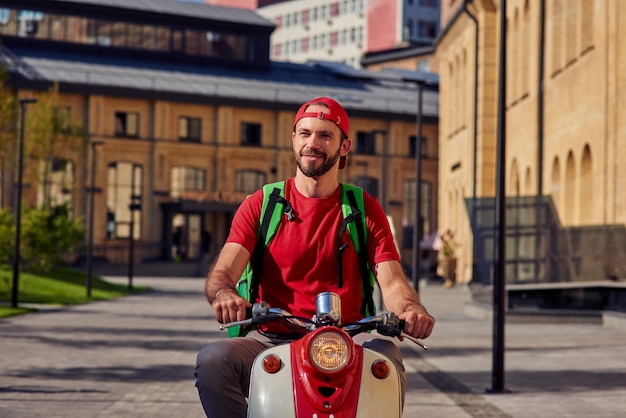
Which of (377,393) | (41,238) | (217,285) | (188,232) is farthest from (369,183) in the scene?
(377,393)

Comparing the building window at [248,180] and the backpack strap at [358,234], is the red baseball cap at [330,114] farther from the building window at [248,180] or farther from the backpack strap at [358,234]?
the building window at [248,180]

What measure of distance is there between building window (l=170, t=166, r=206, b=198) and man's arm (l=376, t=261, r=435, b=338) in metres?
71.4

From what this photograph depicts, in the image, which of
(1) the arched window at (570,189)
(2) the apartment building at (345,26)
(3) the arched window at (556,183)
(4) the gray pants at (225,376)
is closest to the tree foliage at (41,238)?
(3) the arched window at (556,183)

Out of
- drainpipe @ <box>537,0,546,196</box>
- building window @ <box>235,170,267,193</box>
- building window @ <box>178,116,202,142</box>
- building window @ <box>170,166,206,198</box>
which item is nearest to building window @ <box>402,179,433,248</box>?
building window @ <box>235,170,267,193</box>

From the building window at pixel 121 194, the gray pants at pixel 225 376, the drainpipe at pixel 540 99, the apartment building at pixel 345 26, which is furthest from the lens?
the apartment building at pixel 345 26

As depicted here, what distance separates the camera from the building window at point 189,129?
7594 cm

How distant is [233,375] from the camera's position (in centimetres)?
481

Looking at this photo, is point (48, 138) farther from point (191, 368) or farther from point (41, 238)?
point (191, 368)

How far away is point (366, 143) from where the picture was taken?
81.9 m

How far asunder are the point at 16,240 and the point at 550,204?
40.5 feet

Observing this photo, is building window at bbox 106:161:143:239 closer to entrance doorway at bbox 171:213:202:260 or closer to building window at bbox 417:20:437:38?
entrance doorway at bbox 171:213:202:260

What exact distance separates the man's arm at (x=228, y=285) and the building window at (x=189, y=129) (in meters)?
70.9

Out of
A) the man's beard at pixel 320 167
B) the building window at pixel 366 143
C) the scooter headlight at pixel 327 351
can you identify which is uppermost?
the building window at pixel 366 143

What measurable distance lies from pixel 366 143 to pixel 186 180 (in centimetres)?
1228
